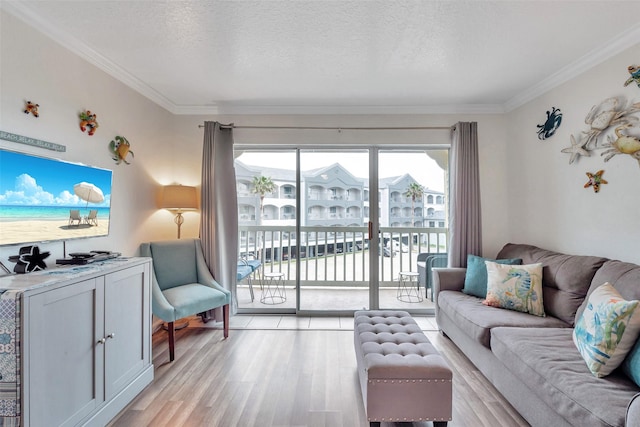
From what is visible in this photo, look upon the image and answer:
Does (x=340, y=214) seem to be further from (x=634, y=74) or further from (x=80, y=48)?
(x=80, y=48)

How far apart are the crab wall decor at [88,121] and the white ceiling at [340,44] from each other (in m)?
0.45

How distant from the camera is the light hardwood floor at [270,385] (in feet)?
5.92

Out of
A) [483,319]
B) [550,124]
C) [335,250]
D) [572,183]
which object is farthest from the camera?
[335,250]

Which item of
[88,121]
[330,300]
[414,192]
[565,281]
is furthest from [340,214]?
[88,121]

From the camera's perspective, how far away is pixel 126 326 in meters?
1.99

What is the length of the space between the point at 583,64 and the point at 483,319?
90.0 inches

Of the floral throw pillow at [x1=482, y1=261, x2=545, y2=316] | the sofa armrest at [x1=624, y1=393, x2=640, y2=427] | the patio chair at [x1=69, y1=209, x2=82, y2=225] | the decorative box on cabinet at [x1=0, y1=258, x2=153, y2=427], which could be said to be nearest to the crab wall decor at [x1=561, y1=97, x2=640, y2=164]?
the floral throw pillow at [x1=482, y1=261, x2=545, y2=316]

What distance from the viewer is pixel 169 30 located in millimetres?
2031

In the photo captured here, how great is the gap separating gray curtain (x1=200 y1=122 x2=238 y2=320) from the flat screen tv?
110cm

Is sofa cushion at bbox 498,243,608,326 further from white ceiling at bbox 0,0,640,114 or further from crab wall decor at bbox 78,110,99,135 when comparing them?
crab wall decor at bbox 78,110,99,135

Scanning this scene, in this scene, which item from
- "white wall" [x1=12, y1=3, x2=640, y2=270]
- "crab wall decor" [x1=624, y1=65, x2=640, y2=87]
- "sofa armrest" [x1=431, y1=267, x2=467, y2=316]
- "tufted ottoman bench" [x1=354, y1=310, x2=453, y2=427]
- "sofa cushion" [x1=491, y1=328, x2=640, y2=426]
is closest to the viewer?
"sofa cushion" [x1=491, y1=328, x2=640, y2=426]

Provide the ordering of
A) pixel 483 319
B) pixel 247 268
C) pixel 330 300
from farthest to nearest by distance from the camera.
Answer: pixel 330 300, pixel 247 268, pixel 483 319

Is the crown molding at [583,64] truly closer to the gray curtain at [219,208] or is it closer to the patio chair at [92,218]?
the gray curtain at [219,208]

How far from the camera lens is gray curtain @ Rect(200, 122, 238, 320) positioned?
332cm
